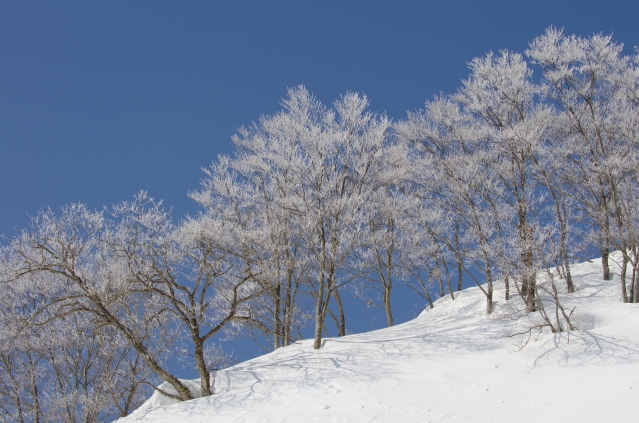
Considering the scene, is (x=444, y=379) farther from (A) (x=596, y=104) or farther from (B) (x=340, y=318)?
(A) (x=596, y=104)

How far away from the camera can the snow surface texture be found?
9.54 m

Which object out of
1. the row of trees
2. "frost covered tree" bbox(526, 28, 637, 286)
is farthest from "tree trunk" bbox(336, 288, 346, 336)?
"frost covered tree" bbox(526, 28, 637, 286)

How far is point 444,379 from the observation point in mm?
11109

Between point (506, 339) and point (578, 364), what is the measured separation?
2.23 meters

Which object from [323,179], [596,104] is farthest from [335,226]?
[596,104]

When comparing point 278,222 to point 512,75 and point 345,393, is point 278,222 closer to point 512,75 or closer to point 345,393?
point 345,393

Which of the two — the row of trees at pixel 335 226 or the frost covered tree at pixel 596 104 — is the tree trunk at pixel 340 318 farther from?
the frost covered tree at pixel 596 104

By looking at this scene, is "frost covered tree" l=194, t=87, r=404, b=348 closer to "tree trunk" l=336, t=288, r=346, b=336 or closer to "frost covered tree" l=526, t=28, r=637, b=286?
"tree trunk" l=336, t=288, r=346, b=336

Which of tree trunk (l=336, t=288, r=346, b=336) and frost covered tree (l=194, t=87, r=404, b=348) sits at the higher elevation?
frost covered tree (l=194, t=87, r=404, b=348)

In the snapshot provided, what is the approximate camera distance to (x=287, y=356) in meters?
14.1

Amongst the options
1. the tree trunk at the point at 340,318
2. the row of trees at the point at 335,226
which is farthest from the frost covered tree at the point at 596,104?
the tree trunk at the point at 340,318

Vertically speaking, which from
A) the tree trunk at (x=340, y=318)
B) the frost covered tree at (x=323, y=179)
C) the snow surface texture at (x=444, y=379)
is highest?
the frost covered tree at (x=323, y=179)

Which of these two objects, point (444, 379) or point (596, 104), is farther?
point (596, 104)

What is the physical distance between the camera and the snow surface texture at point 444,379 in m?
9.54
